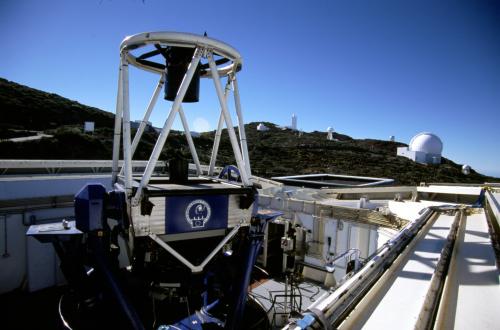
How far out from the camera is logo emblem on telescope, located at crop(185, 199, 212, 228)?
5621 millimetres

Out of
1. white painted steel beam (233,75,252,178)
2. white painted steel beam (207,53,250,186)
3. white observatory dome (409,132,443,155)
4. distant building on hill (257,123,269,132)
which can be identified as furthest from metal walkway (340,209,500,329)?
distant building on hill (257,123,269,132)

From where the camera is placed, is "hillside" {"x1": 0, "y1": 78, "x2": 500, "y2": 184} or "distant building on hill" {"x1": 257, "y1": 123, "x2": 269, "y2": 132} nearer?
"hillside" {"x1": 0, "y1": 78, "x2": 500, "y2": 184}

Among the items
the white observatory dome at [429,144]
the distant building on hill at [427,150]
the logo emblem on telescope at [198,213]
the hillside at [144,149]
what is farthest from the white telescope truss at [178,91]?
the white observatory dome at [429,144]

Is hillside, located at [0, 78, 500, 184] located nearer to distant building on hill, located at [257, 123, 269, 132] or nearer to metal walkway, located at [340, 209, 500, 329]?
distant building on hill, located at [257, 123, 269, 132]

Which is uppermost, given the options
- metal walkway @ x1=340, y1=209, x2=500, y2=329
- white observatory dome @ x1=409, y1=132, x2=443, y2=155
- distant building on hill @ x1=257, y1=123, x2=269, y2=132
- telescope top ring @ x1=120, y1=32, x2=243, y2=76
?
distant building on hill @ x1=257, y1=123, x2=269, y2=132

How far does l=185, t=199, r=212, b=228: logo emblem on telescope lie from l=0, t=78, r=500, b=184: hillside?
75.6ft

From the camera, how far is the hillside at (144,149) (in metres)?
29.7

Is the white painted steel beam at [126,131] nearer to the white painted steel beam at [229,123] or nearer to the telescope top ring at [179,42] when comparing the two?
the telescope top ring at [179,42]

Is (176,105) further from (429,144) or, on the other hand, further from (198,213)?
(429,144)

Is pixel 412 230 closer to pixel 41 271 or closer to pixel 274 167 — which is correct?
pixel 41 271

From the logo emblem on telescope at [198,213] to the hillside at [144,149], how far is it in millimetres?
23046

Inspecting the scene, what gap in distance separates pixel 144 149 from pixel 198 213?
105 ft

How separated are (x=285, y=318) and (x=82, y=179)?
10035mm

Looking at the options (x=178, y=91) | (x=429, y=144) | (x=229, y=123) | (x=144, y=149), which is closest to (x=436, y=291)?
(x=229, y=123)
